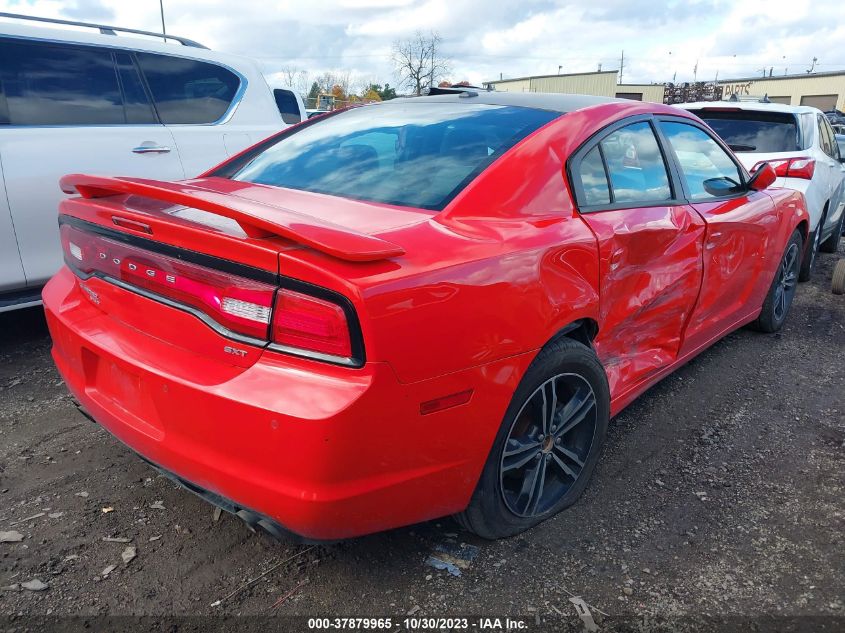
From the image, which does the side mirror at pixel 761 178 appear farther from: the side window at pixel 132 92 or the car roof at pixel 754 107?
the side window at pixel 132 92

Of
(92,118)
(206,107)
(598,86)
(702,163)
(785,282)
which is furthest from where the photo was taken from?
(598,86)

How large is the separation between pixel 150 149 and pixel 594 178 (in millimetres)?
3164

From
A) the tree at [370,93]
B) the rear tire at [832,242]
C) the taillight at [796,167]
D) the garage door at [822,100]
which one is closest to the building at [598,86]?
the garage door at [822,100]

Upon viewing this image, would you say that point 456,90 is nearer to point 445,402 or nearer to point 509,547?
point 445,402

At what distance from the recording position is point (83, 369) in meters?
2.24

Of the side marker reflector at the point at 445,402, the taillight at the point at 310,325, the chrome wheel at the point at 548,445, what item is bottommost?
the chrome wheel at the point at 548,445

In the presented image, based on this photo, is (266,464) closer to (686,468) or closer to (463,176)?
(463,176)

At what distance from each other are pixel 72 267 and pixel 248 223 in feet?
3.38

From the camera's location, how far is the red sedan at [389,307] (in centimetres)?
175

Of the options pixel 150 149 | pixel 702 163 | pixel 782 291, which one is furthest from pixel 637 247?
pixel 150 149

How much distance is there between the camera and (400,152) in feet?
8.67

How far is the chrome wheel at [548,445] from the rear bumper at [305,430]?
273 millimetres

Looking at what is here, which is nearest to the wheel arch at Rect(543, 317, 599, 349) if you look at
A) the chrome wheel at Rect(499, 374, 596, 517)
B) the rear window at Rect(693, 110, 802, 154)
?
the chrome wheel at Rect(499, 374, 596, 517)

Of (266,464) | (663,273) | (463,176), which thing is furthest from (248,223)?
(663,273)
